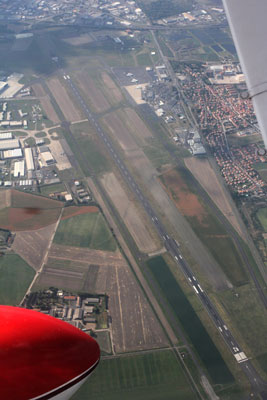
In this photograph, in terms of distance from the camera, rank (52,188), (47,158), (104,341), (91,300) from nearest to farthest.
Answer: (104,341) → (91,300) → (52,188) → (47,158)

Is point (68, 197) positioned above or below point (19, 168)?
below

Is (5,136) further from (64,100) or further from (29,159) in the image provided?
(64,100)

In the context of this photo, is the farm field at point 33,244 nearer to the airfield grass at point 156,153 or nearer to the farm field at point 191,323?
the farm field at point 191,323

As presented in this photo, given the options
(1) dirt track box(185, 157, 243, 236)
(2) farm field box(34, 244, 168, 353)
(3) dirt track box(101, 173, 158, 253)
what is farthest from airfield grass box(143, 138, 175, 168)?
(2) farm field box(34, 244, 168, 353)

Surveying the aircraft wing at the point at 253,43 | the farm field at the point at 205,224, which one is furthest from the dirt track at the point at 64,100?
the aircraft wing at the point at 253,43

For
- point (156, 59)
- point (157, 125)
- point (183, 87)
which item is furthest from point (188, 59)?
point (157, 125)

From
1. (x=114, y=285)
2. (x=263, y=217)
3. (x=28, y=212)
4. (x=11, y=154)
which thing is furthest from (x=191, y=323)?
(x=11, y=154)

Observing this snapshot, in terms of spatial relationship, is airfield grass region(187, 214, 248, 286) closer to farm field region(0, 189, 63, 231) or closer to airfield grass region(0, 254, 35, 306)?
farm field region(0, 189, 63, 231)
